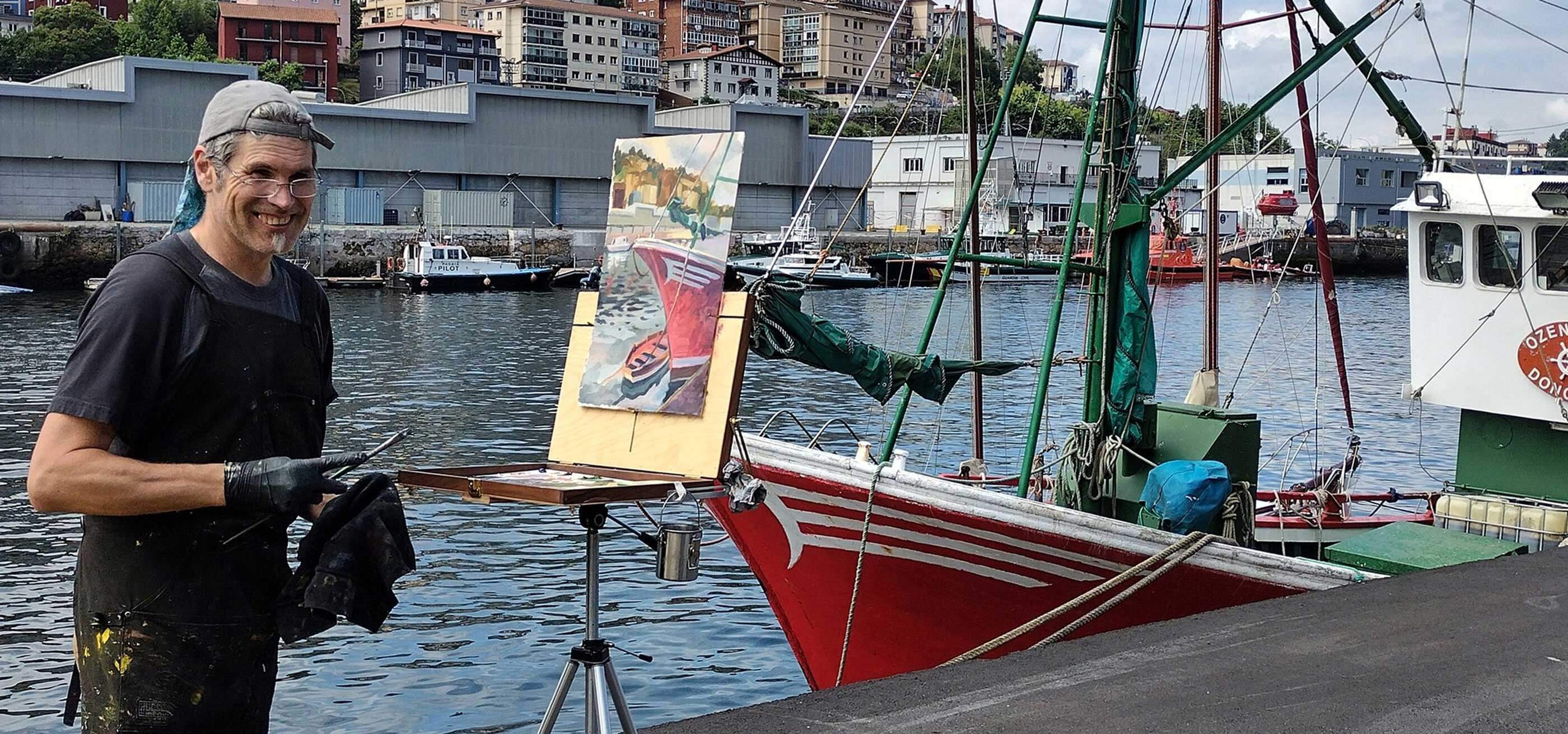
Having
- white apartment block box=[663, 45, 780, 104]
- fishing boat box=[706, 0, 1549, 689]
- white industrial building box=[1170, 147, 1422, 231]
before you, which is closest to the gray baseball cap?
fishing boat box=[706, 0, 1549, 689]

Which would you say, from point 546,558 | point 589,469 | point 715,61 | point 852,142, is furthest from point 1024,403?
point 715,61

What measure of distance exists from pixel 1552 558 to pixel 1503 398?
3502mm

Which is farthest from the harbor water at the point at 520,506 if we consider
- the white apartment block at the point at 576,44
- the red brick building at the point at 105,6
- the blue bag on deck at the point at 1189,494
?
the white apartment block at the point at 576,44

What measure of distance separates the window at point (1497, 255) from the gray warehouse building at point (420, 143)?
141 feet

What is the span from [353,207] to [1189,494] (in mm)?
62698

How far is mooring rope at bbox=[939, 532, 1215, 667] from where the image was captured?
329 inches

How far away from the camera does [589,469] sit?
18.0 ft

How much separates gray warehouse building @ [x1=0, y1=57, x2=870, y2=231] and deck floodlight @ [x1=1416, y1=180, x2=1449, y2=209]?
141 ft

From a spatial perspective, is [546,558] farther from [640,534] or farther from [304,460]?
[304,460]

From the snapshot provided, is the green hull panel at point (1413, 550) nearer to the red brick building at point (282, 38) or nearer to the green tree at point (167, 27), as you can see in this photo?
the green tree at point (167, 27)

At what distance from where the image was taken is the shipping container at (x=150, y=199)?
205 feet

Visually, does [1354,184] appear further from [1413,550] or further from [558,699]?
[558,699]

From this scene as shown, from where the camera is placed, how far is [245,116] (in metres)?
3.66

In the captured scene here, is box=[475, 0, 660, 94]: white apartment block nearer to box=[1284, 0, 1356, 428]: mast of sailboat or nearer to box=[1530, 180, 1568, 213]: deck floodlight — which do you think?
box=[1284, 0, 1356, 428]: mast of sailboat
